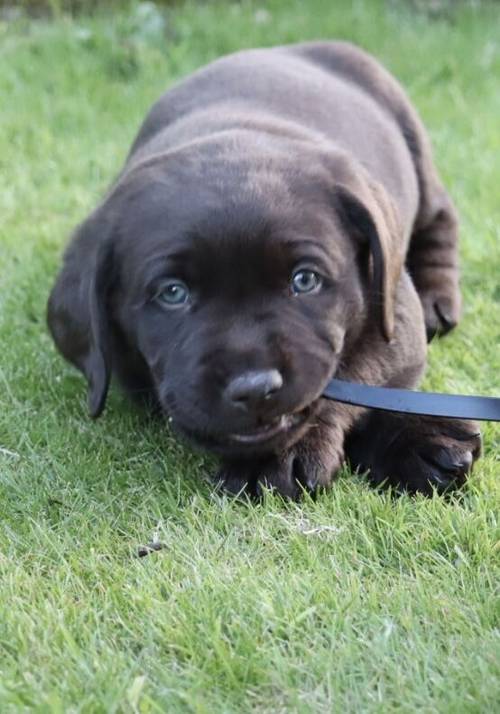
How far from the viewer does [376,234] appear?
3057mm

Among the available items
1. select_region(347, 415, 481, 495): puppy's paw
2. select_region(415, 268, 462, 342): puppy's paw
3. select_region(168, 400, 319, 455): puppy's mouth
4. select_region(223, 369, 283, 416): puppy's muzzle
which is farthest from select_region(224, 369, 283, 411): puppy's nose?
select_region(415, 268, 462, 342): puppy's paw

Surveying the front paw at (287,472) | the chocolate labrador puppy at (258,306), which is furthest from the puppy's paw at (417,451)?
the front paw at (287,472)

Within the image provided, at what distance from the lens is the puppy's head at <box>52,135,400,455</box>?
2.72 meters

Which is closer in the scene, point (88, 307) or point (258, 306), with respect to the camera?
point (258, 306)

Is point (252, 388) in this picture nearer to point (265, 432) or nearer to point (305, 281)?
point (265, 432)

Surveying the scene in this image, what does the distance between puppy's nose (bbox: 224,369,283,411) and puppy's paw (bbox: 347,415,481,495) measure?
482 mm

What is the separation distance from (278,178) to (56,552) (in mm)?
1092

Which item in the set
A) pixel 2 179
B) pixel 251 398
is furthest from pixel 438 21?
pixel 251 398

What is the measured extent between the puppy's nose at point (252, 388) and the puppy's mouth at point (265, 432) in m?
0.11

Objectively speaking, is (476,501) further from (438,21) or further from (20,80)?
(438,21)

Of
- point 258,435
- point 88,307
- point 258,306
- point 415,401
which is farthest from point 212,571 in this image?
point 88,307

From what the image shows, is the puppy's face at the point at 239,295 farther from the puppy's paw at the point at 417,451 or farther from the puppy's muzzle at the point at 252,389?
the puppy's paw at the point at 417,451

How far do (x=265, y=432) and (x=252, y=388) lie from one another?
0.21m

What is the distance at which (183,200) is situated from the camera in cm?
292
